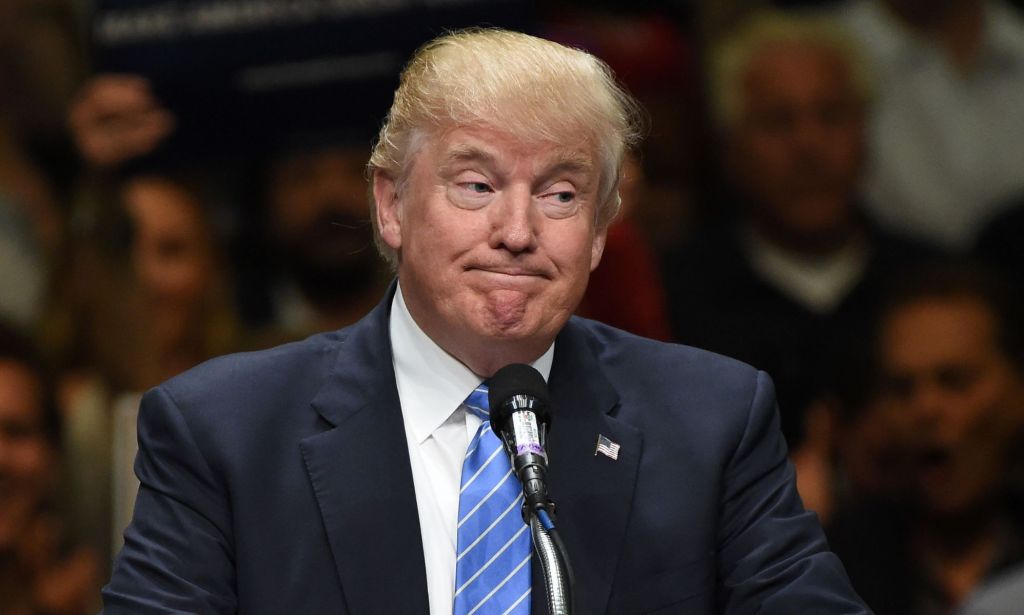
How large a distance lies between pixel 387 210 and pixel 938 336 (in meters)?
2.88

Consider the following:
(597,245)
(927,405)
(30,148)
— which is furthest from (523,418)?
(30,148)

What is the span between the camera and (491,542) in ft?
6.86

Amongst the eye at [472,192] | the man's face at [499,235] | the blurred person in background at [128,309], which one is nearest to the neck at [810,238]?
the blurred person in background at [128,309]

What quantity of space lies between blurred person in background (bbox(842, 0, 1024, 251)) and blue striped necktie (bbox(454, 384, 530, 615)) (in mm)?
3121

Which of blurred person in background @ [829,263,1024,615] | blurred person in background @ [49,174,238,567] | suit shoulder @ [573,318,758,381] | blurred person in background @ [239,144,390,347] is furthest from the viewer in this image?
blurred person in background @ [239,144,390,347]

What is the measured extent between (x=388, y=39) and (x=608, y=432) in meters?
2.42

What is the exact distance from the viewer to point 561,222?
2.17m

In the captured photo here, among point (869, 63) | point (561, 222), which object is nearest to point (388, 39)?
point (869, 63)

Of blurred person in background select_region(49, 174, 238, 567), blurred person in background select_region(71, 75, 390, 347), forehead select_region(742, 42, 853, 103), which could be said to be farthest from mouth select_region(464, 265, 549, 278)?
forehead select_region(742, 42, 853, 103)

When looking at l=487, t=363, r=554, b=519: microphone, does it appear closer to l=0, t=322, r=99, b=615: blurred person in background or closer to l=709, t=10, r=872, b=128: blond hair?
l=0, t=322, r=99, b=615: blurred person in background

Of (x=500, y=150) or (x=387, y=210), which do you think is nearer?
(x=500, y=150)

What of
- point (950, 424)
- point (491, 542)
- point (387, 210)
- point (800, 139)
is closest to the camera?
point (491, 542)

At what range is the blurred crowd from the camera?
4551 mm

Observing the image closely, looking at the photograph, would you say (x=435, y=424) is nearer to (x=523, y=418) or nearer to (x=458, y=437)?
(x=458, y=437)
